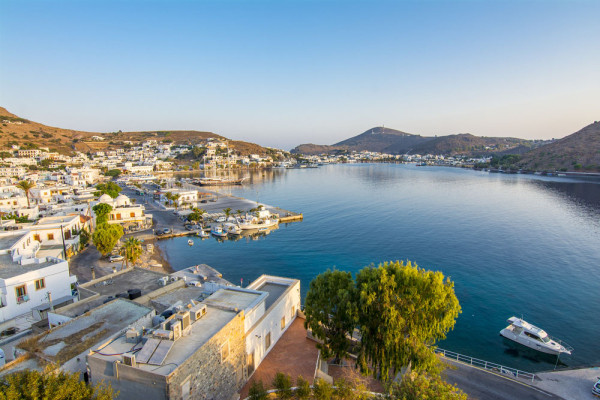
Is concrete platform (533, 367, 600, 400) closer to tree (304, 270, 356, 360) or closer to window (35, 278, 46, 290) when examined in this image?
tree (304, 270, 356, 360)

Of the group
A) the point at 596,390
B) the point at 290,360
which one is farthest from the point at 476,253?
the point at 290,360

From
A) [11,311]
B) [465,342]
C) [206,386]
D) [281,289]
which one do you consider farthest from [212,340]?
[465,342]

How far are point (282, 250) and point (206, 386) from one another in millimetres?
29937

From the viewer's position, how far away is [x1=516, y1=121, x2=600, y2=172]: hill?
124m

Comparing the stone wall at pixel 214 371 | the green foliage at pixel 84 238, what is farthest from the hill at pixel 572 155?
the green foliage at pixel 84 238

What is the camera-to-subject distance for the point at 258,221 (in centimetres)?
4962

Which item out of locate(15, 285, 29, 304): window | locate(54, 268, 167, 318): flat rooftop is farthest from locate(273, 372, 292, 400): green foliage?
locate(15, 285, 29, 304): window

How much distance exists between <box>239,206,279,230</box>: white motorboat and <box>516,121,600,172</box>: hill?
438 feet

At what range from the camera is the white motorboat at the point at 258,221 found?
48.5 metres

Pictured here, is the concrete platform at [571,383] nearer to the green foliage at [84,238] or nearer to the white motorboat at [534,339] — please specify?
the white motorboat at [534,339]

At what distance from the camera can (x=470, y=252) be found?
1470 inches

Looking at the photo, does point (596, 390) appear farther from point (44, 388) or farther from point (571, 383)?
point (44, 388)

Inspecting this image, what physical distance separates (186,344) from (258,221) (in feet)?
132

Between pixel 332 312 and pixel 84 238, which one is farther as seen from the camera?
pixel 84 238
